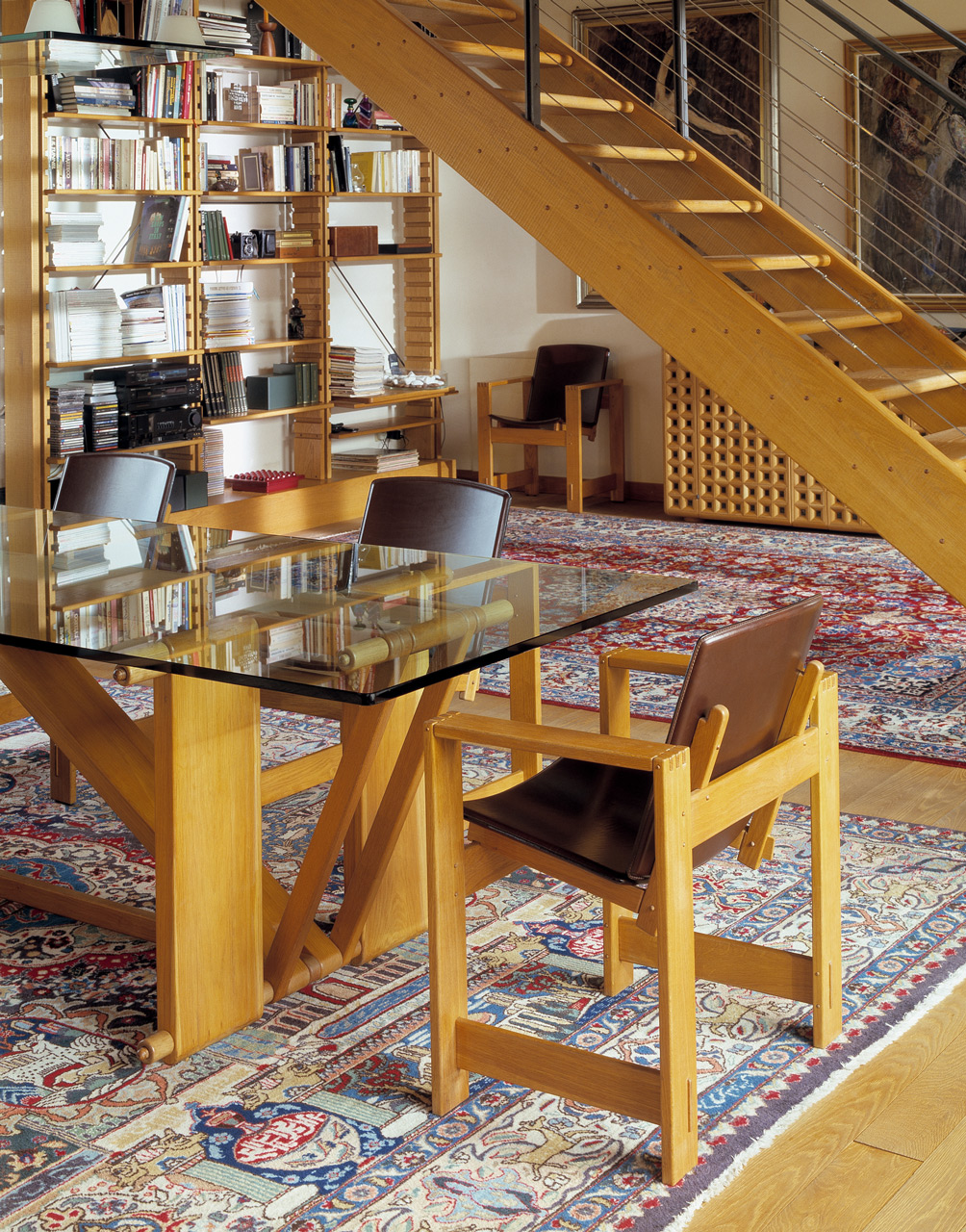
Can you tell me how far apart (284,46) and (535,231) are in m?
4.07

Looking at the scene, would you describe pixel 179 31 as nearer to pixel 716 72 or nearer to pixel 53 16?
pixel 53 16

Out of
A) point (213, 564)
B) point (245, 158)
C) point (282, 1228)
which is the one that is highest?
point (245, 158)

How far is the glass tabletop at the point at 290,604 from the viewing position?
2.21 metres

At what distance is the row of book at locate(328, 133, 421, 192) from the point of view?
782cm

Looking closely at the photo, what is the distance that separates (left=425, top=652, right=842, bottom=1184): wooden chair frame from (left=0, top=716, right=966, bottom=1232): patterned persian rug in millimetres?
93

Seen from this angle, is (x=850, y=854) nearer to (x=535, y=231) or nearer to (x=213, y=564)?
(x=213, y=564)

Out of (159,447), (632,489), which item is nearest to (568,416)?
(632,489)

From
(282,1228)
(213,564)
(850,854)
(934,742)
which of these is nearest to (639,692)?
(934,742)

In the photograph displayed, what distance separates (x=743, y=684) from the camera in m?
2.18

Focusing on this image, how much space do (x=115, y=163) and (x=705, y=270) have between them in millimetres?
3646

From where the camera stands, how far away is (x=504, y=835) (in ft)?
7.63

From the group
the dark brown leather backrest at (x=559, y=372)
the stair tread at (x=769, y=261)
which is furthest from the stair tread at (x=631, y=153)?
the dark brown leather backrest at (x=559, y=372)

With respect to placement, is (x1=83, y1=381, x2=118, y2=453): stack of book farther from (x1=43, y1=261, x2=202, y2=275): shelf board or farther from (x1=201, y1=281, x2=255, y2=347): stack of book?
(x1=201, y1=281, x2=255, y2=347): stack of book

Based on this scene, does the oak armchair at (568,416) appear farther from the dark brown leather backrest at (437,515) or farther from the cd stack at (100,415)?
the dark brown leather backrest at (437,515)
